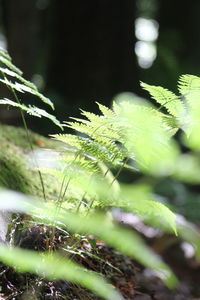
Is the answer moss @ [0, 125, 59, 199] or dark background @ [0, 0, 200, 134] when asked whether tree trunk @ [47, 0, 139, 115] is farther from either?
moss @ [0, 125, 59, 199]

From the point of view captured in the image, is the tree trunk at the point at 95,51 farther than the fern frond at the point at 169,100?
Yes

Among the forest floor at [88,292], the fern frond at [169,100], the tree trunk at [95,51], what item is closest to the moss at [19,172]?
the forest floor at [88,292]

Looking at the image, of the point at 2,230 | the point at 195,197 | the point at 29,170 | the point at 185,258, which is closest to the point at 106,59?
the point at 195,197

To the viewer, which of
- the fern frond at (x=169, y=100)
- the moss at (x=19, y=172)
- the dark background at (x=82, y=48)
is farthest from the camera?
the dark background at (x=82, y=48)

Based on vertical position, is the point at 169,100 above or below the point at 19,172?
above

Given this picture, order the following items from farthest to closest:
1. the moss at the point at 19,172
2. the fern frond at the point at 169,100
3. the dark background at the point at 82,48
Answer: the dark background at the point at 82,48
the moss at the point at 19,172
the fern frond at the point at 169,100

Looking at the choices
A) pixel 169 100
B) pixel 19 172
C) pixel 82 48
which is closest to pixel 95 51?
pixel 82 48

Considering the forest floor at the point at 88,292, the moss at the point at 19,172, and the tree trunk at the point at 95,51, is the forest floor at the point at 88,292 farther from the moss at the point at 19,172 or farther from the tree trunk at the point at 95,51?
the tree trunk at the point at 95,51

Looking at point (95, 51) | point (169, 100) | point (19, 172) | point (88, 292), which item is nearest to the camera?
point (169, 100)

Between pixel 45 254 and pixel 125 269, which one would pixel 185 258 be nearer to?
pixel 125 269

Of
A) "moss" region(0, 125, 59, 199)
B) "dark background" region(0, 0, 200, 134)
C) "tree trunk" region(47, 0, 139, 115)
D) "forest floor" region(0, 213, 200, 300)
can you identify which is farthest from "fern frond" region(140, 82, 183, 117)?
"tree trunk" region(47, 0, 139, 115)

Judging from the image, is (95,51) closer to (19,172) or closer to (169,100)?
(19,172)
